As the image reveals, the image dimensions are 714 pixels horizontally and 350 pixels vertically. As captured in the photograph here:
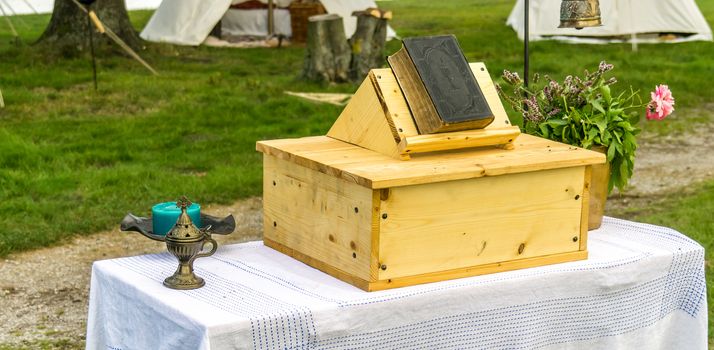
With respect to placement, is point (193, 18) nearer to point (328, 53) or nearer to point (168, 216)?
point (328, 53)

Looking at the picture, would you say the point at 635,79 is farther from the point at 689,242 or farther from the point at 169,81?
the point at 689,242

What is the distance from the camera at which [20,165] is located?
735 cm

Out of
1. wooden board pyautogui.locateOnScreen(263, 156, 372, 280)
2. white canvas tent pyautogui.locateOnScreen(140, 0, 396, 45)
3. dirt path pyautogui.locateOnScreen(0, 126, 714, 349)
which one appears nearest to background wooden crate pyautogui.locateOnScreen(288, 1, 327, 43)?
white canvas tent pyautogui.locateOnScreen(140, 0, 396, 45)

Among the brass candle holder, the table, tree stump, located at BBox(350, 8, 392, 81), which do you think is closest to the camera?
the table

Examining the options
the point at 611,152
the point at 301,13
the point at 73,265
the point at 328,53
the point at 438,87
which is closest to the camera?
the point at 438,87

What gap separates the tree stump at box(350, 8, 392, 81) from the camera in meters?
11.1

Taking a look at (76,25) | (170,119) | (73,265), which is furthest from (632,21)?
(73,265)

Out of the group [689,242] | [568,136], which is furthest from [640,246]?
[568,136]

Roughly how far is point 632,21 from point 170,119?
704 cm

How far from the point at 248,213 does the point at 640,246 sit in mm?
3432

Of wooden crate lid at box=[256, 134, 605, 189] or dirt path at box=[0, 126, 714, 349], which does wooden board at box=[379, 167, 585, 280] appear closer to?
wooden crate lid at box=[256, 134, 605, 189]

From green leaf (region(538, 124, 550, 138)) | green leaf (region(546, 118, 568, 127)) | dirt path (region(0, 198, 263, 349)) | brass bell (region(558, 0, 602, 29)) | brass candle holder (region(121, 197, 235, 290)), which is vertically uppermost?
brass bell (region(558, 0, 602, 29))

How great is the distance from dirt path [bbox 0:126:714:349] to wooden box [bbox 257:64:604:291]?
5.47 feet

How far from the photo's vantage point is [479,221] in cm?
294
